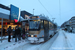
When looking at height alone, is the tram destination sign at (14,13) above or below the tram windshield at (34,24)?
above

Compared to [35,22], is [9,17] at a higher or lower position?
higher

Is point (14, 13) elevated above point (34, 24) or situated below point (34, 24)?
above

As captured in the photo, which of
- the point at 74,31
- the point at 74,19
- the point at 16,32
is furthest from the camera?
the point at 74,31

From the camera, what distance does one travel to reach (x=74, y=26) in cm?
2244

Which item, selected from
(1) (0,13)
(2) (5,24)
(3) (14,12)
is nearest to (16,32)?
(1) (0,13)

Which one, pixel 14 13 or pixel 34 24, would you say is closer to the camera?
pixel 34 24

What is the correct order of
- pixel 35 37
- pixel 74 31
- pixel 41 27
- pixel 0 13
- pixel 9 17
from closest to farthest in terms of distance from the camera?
1. pixel 35 37
2. pixel 41 27
3. pixel 0 13
4. pixel 9 17
5. pixel 74 31

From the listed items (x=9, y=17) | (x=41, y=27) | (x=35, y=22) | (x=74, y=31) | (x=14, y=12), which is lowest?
(x=74, y=31)

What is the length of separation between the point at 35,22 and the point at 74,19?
1921 centimetres

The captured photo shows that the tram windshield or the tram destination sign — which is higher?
the tram destination sign

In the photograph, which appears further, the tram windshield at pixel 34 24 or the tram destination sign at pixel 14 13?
the tram destination sign at pixel 14 13

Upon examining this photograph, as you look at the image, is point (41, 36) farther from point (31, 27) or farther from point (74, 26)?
point (74, 26)

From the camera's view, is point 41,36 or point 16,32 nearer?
point 41,36

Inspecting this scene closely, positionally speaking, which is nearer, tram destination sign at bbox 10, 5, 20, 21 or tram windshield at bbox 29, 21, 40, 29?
tram windshield at bbox 29, 21, 40, 29
